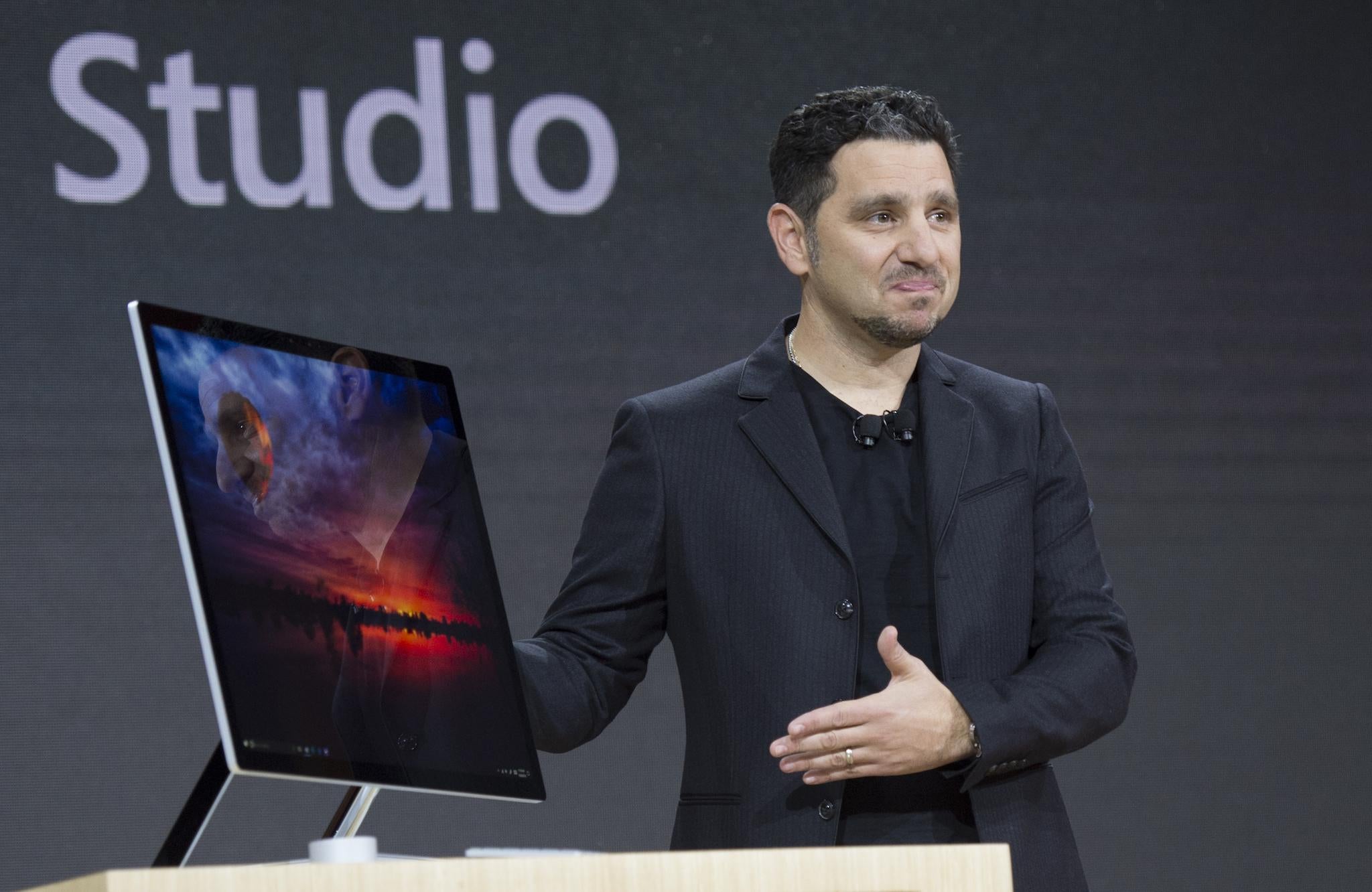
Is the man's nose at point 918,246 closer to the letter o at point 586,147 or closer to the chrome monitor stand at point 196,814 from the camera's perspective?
the chrome monitor stand at point 196,814

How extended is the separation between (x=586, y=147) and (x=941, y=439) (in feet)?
5.47

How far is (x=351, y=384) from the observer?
5.13 ft

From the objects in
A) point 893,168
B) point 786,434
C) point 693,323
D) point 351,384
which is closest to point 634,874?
point 351,384

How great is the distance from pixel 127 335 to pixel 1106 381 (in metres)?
2.05

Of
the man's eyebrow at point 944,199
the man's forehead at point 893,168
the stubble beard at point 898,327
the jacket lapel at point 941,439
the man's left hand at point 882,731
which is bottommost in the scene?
the man's left hand at point 882,731

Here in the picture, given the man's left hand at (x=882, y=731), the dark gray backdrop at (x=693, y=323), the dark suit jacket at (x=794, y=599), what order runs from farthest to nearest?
the dark gray backdrop at (x=693, y=323) → the dark suit jacket at (x=794, y=599) → the man's left hand at (x=882, y=731)

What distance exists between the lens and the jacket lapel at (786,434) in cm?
211

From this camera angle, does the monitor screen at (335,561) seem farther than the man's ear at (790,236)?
No

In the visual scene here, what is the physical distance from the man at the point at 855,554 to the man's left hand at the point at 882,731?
0.20 feet

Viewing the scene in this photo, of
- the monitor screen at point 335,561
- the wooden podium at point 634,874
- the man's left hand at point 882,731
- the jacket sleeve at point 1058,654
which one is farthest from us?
the jacket sleeve at point 1058,654

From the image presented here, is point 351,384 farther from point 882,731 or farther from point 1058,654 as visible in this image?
point 1058,654

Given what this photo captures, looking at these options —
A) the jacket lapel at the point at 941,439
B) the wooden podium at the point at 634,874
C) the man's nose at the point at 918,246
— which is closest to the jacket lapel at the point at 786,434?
the jacket lapel at the point at 941,439

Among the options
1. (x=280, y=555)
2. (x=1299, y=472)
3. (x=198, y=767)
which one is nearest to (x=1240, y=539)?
(x=1299, y=472)

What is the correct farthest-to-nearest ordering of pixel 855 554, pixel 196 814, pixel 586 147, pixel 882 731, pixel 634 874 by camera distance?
pixel 586 147 < pixel 855 554 < pixel 882 731 < pixel 196 814 < pixel 634 874
